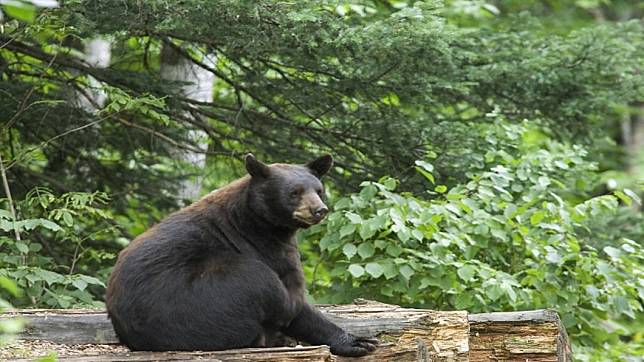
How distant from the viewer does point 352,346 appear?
472 cm

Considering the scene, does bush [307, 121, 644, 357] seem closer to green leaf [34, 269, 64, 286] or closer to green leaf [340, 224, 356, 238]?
green leaf [340, 224, 356, 238]

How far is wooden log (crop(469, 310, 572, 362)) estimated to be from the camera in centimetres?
561

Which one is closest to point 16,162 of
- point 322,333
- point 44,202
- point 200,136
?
point 44,202

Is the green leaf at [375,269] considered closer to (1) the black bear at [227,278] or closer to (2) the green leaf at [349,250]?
(2) the green leaf at [349,250]

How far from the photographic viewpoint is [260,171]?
5.01 meters

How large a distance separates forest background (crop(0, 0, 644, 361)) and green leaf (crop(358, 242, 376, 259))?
67mm

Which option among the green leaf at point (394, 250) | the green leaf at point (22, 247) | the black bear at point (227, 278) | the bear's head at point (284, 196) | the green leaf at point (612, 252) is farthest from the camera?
the green leaf at point (612, 252)

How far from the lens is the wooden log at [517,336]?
561cm

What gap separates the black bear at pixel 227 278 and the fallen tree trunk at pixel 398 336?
0.15 metres

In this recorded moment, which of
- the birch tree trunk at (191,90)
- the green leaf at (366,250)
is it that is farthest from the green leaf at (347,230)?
the birch tree trunk at (191,90)

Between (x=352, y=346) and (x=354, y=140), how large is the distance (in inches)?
148

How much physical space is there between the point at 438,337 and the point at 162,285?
1528 mm

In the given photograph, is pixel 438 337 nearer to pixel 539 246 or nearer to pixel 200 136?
pixel 539 246

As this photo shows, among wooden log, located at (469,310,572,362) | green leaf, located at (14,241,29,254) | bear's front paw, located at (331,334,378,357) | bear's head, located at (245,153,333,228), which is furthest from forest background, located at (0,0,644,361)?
bear's front paw, located at (331,334,378,357)
